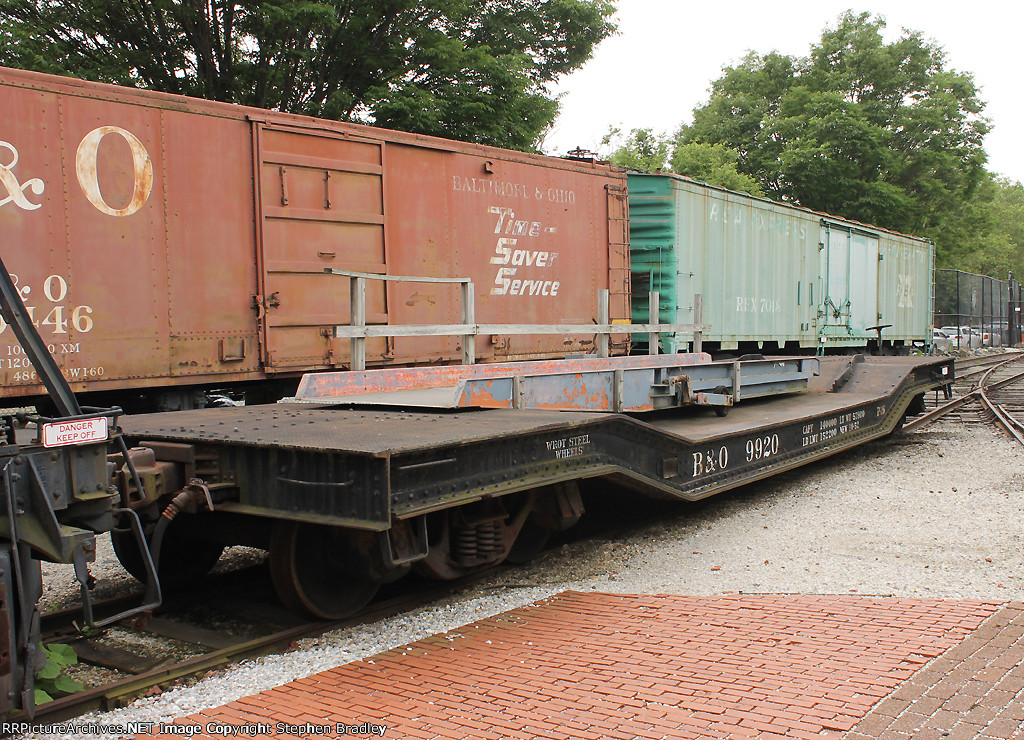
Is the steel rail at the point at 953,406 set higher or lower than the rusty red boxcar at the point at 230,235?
lower

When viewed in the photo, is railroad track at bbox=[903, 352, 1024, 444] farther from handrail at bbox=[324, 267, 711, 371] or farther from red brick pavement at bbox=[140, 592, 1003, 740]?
red brick pavement at bbox=[140, 592, 1003, 740]

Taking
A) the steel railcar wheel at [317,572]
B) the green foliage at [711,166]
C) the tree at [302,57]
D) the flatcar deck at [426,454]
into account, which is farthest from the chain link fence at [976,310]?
the steel railcar wheel at [317,572]

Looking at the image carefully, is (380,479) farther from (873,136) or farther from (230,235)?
(873,136)

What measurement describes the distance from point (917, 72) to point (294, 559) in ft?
136

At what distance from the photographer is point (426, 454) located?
421 cm

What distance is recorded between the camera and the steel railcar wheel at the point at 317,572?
15.2ft

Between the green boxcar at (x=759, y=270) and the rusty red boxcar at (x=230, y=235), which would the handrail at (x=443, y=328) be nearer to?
the rusty red boxcar at (x=230, y=235)

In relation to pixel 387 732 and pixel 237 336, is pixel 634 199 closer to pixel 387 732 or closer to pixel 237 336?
pixel 237 336

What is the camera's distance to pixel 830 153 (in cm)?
3616

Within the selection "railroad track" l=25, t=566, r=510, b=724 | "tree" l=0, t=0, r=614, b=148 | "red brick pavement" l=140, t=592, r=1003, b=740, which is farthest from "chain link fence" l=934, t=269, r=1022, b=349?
"railroad track" l=25, t=566, r=510, b=724

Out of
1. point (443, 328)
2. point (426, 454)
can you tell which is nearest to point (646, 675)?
point (426, 454)

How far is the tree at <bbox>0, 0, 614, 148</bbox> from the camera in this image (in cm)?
1471

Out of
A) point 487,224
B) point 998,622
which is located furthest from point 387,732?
point 487,224

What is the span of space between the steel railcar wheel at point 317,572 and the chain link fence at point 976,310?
38424 mm
